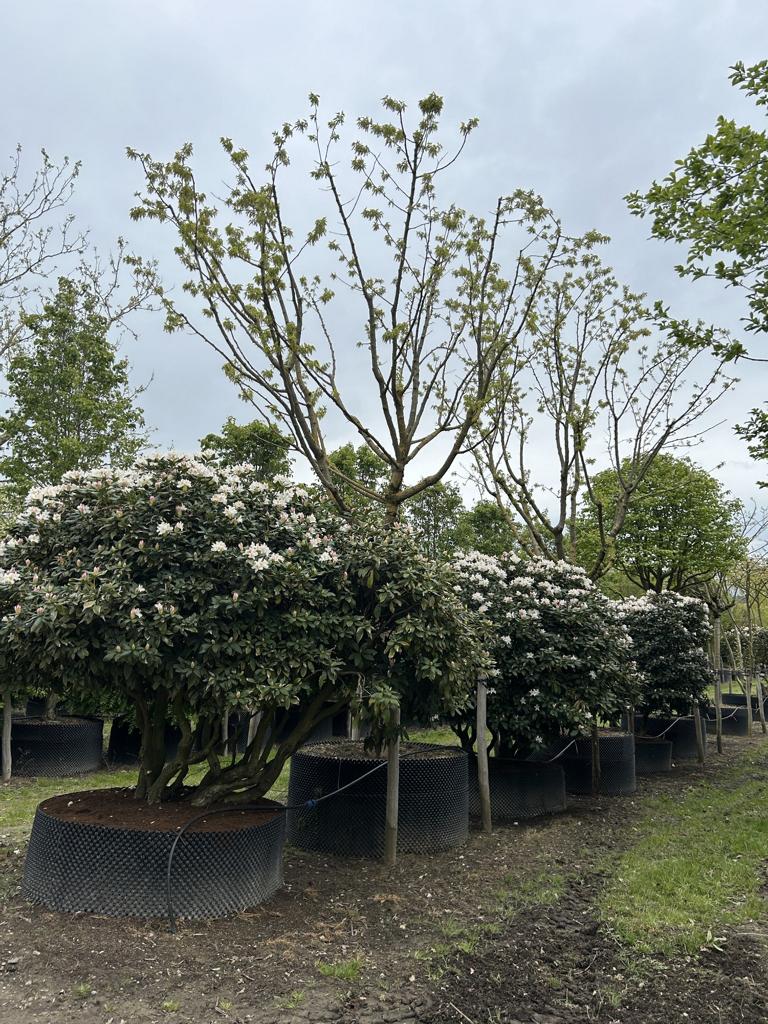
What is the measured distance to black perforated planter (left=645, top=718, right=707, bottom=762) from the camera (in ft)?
38.1

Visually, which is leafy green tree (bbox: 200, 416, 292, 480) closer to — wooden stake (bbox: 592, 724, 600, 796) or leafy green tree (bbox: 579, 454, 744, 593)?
leafy green tree (bbox: 579, 454, 744, 593)

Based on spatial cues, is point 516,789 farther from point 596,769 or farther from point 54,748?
point 54,748

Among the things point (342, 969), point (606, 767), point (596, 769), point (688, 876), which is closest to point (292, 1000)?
point (342, 969)

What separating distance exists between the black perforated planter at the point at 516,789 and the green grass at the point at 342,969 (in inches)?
132

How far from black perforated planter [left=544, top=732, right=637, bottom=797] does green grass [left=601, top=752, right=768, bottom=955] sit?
463 millimetres

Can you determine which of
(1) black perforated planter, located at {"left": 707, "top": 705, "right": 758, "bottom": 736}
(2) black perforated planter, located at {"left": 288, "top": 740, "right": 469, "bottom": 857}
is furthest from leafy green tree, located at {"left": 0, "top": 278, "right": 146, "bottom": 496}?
(1) black perforated planter, located at {"left": 707, "top": 705, "right": 758, "bottom": 736}

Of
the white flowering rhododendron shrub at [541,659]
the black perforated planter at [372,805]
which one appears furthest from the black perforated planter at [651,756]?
the black perforated planter at [372,805]

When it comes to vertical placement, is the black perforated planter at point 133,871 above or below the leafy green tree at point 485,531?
below

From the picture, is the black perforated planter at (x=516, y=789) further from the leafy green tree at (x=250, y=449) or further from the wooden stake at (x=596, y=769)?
the leafy green tree at (x=250, y=449)

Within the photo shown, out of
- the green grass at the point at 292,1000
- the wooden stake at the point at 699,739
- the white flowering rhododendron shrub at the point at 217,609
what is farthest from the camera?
the wooden stake at the point at 699,739

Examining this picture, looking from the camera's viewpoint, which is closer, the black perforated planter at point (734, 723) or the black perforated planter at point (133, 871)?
the black perforated planter at point (133, 871)

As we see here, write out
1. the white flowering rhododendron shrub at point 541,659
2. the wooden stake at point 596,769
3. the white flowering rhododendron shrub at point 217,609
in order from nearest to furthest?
the white flowering rhododendron shrub at point 217,609, the white flowering rhododendron shrub at point 541,659, the wooden stake at point 596,769

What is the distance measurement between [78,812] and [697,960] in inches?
141

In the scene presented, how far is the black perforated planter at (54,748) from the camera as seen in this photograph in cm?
862
